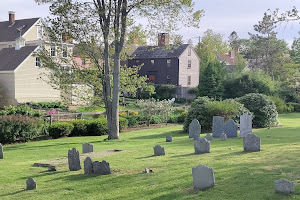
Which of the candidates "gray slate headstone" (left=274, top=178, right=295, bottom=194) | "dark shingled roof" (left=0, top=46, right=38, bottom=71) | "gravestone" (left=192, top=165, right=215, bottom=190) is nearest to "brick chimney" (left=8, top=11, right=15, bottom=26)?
"dark shingled roof" (left=0, top=46, right=38, bottom=71)

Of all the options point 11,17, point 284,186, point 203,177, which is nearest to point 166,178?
point 203,177

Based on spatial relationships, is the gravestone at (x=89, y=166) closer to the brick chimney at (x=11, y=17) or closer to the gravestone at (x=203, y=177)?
the gravestone at (x=203, y=177)

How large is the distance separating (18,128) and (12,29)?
122ft

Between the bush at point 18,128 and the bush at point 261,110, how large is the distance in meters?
15.3

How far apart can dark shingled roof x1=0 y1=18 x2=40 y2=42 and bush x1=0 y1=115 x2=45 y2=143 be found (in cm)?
3371

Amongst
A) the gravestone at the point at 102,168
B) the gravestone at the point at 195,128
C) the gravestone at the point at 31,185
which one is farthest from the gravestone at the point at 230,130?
the gravestone at the point at 31,185

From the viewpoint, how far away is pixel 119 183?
9367mm

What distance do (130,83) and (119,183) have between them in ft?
48.3

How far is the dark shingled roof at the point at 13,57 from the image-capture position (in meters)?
43.3

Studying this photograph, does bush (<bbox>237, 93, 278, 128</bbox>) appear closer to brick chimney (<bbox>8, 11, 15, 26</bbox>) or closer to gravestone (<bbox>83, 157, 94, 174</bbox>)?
gravestone (<bbox>83, 157, 94, 174</bbox>)

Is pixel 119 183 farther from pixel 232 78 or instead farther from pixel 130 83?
pixel 232 78

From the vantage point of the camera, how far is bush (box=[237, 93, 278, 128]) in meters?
26.7

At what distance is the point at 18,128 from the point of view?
2209cm

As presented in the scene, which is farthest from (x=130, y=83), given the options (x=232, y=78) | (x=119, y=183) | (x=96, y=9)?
(x=232, y=78)
